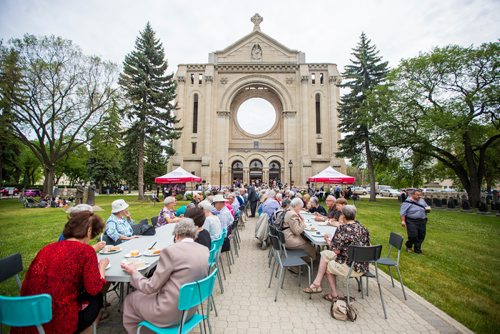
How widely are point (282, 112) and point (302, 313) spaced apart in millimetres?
30696

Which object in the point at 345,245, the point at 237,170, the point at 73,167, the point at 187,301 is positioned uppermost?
the point at 73,167

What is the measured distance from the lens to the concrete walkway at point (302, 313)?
3.30 metres

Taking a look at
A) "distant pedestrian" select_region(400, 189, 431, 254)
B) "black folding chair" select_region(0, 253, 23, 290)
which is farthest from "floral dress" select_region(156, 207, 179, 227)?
"distant pedestrian" select_region(400, 189, 431, 254)

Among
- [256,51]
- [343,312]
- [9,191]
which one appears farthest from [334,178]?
[9,191]

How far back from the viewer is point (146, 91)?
867 inches

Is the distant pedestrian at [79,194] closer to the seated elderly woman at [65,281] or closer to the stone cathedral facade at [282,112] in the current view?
the stone cathedral facade at [282,112]

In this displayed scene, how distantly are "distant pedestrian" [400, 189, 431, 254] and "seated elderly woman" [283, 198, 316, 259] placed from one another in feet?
11.7

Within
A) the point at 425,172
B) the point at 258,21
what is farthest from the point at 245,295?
the point at 258,21

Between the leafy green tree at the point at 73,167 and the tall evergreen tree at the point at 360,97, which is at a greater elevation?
the tall evergreen tree at the point at 360,97

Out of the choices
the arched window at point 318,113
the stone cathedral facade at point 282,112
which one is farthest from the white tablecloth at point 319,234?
the arched window at point 318,113

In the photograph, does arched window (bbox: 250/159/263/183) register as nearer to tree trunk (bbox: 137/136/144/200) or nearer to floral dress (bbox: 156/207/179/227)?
tree trunk (bbox: 137/136/144/200)

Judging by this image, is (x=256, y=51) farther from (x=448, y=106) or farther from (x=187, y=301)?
(x=187, y=301)

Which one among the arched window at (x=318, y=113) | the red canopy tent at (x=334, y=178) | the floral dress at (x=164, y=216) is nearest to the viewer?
the floral dress at (x=164, y=216)

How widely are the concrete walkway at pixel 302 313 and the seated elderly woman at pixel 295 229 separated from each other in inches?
29.1
